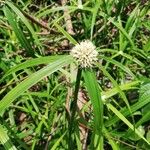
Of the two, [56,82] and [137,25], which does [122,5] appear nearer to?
[137,25]

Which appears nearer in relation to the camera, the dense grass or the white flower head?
the white flower head

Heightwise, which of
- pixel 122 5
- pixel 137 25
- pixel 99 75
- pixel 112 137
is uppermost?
pixel 122 5

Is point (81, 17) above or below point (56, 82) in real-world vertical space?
above

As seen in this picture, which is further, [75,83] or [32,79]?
[75,83]

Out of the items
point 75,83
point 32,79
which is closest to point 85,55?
point 32,79

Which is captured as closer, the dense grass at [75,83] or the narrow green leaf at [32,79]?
the narrow green leaf at [32,79]

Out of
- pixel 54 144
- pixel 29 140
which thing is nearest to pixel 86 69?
pixel 54 144

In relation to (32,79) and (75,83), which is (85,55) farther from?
(75,83)

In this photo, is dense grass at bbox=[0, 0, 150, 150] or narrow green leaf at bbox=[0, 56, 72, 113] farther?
dense grass at bbox=[0, 0, 150, 150]
